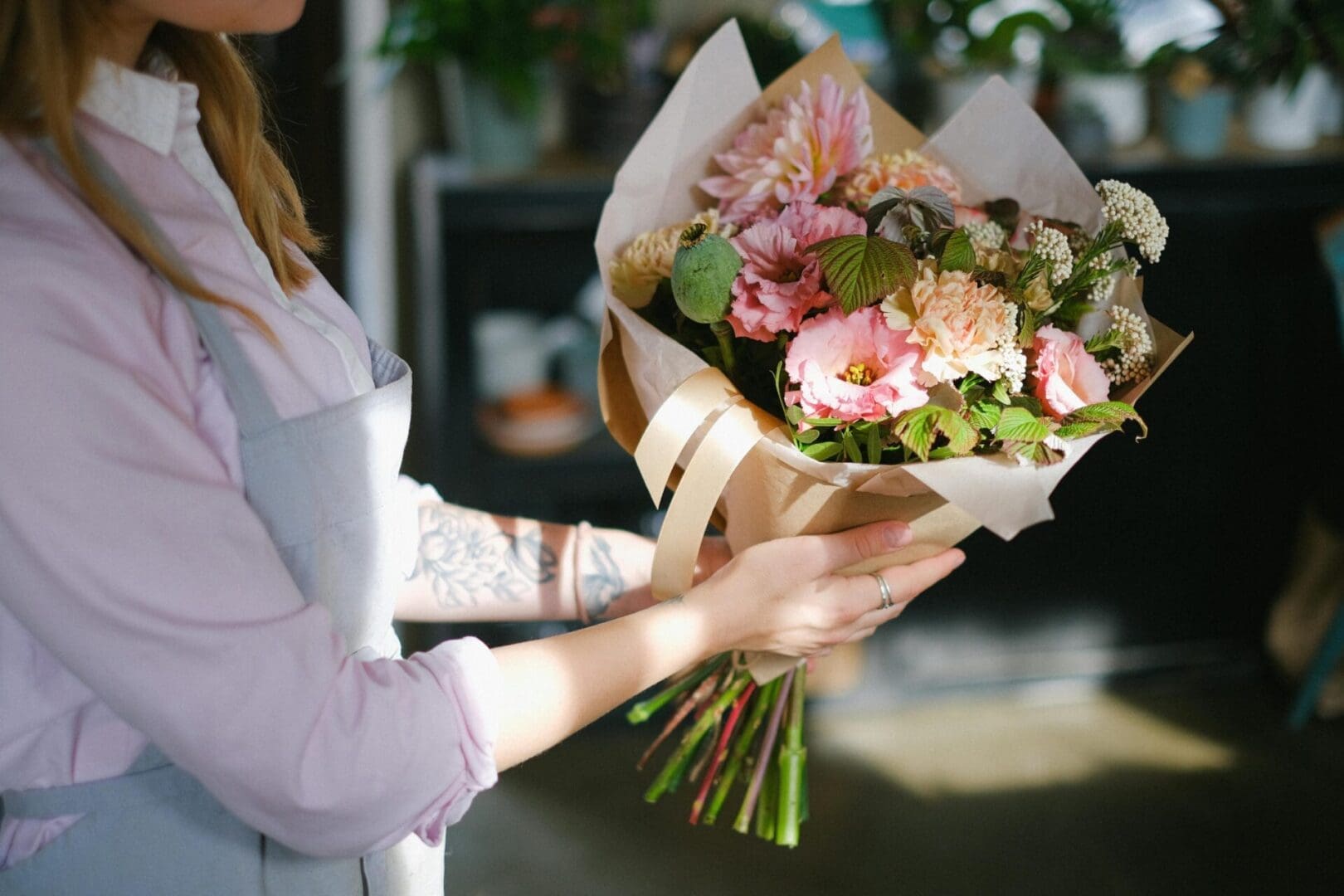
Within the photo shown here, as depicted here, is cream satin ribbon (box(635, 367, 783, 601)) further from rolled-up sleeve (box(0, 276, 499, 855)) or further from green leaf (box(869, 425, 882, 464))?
rolled-up sleeve (box(0, 276, 499, 855))

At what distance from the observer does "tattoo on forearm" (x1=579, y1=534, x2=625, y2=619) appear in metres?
1.20

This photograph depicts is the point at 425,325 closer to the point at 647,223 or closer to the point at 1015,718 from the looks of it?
the point at 647,223

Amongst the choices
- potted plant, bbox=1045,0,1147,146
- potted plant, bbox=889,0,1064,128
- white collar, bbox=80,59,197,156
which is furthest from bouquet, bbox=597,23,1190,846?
potted plant, bbox=1045,0,1147,146

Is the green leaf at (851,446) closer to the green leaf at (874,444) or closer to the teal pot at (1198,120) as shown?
the green leaf at (874,444)

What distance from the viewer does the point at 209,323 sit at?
0.74 meters

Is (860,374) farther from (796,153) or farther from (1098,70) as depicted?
(1098,70)

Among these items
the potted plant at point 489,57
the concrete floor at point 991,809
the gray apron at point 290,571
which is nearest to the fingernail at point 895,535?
the gray apron at point 290,571

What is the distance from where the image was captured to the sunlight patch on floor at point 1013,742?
8.61 ft

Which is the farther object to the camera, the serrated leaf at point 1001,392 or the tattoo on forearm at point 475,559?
the tattoo on forearm at point 475,559

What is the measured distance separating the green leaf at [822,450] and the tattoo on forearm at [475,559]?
0.36m

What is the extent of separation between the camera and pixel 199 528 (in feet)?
2.25

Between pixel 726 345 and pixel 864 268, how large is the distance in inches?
6.5

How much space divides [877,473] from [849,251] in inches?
7.0

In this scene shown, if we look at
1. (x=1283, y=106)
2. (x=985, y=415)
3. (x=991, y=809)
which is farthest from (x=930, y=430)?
(x=1283, y=106)
